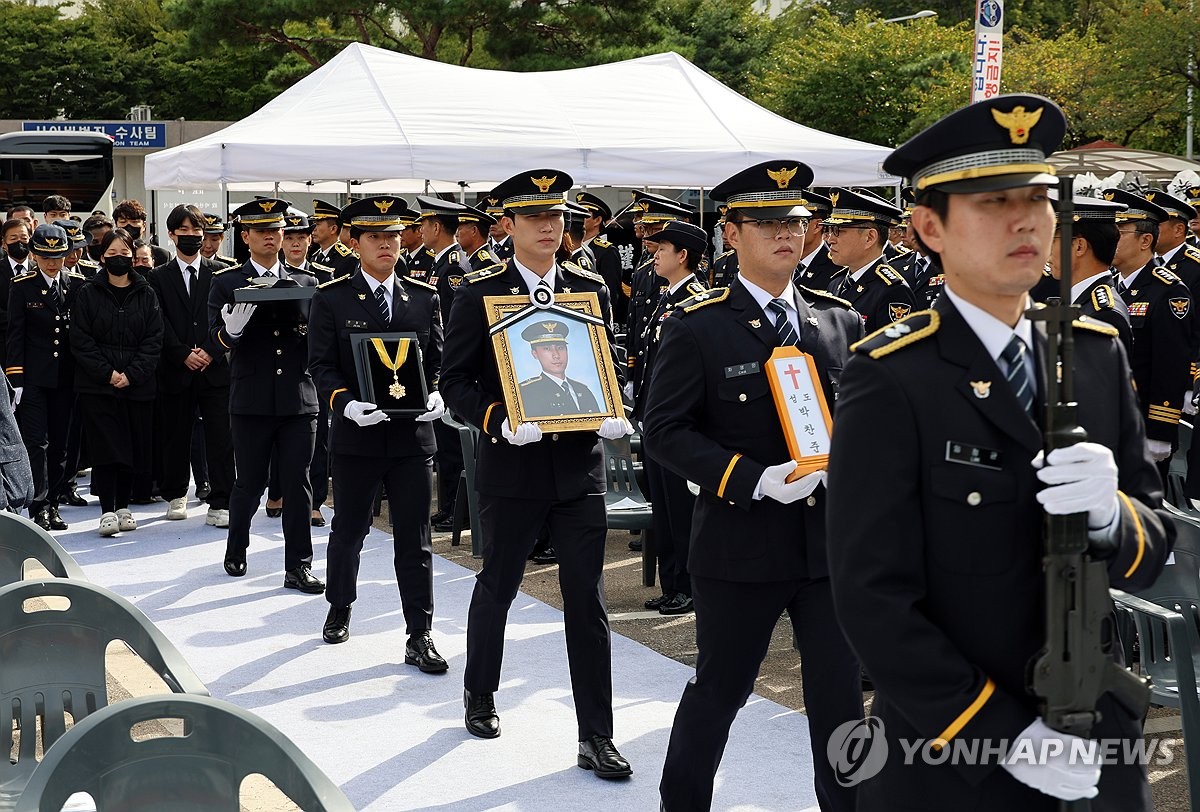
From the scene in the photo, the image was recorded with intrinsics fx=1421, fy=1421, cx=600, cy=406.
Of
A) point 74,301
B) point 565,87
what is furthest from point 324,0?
point 74,301

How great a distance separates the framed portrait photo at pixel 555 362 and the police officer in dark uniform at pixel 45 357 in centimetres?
595

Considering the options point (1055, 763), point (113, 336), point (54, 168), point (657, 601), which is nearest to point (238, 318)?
point (113, 336)

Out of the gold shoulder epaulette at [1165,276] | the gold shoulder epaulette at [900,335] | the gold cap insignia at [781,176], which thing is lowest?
the gold shoulder epaulette at [1165,276]

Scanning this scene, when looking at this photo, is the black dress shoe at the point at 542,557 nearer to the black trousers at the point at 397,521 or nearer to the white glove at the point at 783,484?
the black trousers at the point at 397,521

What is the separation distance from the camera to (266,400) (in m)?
8.62

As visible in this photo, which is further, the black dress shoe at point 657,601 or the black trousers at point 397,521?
the black dress shoe at point 657,601

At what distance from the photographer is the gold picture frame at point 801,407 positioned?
13.4ft

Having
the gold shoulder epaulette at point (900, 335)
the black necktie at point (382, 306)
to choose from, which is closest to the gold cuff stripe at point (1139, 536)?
the gold shoulder epaulette at point (900, 335)

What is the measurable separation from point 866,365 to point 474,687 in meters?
3.58

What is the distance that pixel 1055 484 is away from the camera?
2.37m

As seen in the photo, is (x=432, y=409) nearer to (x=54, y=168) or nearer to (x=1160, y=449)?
(x=1160, y=449)

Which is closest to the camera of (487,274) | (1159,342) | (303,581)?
(487,274)

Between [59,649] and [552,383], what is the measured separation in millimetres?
2255

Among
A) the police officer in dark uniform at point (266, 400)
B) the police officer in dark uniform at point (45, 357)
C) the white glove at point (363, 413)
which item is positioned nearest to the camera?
the white glove at point (363, 413)
